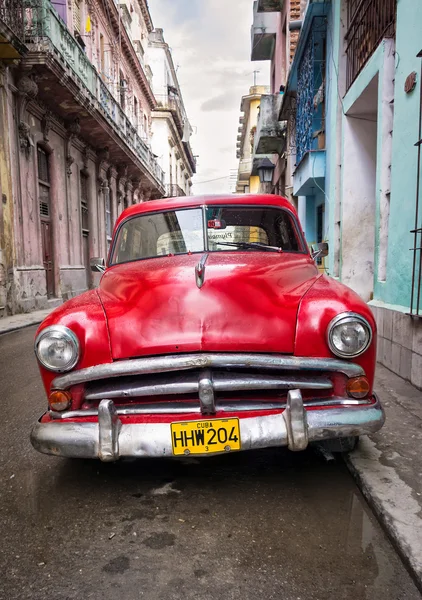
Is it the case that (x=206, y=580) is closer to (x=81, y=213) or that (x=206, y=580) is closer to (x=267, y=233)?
(x=267, y=233)

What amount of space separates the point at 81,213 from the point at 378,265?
12815mm

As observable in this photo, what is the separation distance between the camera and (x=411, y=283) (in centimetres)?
439

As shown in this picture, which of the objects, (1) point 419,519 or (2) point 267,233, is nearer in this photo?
(1) point 419,519

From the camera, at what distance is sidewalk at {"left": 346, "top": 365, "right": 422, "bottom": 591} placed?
6.40 feet

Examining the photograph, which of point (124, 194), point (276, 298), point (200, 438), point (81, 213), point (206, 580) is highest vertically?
point (124, 194)

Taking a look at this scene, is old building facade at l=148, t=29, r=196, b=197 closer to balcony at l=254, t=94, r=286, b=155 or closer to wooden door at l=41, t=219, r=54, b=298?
balcony at l=254, t=94, r=286, b=155

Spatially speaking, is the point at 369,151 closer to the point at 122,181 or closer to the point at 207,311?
the point at 207,311

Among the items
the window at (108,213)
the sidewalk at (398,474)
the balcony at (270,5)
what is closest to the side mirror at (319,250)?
the sidewalk at (398,474)

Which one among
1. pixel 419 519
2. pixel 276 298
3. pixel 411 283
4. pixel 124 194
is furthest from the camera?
pixel 124 194

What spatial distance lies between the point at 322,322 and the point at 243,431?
2.15 ft

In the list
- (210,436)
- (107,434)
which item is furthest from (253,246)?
(107,434)

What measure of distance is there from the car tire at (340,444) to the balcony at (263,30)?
17.3m

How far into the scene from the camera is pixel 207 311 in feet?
7.75

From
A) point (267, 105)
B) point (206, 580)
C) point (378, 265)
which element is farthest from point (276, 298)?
point (267, 105)
